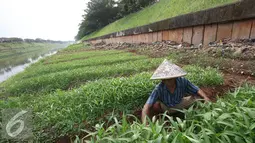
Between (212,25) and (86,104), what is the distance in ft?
12.2

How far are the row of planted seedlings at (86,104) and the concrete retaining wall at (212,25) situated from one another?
1277 mm

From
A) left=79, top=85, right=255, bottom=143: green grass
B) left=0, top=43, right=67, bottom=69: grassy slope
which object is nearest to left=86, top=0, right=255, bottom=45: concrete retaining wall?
left=79, top=85, right=255, bottom=143: green grass

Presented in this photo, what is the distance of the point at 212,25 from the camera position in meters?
4.16

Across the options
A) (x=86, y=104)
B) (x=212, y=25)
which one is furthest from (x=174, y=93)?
(x=212, y=25)

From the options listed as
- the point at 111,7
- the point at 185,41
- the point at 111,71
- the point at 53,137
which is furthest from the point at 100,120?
the point at 111,7

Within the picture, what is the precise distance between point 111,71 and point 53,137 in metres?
2.48

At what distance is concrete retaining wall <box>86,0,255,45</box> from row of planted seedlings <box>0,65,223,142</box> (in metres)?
1.28

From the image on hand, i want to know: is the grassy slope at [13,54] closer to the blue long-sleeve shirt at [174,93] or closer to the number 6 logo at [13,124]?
the number 6 logo at [13,124]

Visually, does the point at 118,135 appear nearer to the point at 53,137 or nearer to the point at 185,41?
the point at 53,137

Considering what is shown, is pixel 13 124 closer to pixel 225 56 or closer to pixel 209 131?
pixel 209 131

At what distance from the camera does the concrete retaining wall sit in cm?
322

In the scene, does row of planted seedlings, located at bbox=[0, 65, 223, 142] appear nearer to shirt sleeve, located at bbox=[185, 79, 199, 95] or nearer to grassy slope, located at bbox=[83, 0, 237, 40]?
shirt sleeve, located at bbox=[185, 79, 199, 95]

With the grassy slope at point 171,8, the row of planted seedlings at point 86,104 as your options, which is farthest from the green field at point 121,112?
the grassy slope at point 171,8

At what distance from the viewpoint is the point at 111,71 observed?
4.44 m
